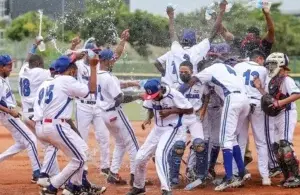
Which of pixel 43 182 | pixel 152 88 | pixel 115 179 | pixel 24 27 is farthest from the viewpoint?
pixel 24 27

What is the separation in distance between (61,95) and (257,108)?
9.71 feet

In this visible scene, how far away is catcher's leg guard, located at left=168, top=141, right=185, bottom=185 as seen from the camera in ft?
36.0

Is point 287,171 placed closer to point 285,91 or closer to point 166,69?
point 285,91

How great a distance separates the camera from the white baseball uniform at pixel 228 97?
1134 cm

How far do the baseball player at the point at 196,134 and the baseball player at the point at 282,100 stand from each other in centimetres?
88

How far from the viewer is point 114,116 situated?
1210 cm

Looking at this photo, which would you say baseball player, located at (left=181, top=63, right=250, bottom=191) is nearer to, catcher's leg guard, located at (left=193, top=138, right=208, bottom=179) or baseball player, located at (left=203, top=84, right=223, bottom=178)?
catcher's leg guard, located at (left=193, top=138, right=208, bottom=179)

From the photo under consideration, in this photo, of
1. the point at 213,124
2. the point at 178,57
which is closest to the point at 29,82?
the point at 178,57

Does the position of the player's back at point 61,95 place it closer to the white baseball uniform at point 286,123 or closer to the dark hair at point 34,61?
the dark hair at point 34,61

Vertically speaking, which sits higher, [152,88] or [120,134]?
[152,88]

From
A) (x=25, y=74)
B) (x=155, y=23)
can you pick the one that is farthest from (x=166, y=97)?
(x=155, y=23)

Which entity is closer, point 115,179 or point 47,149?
point 47,149

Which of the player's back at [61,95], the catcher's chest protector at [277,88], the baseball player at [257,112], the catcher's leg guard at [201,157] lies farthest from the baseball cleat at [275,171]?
the player's back at [61,95]

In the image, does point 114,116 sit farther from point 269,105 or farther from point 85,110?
point 269,105
